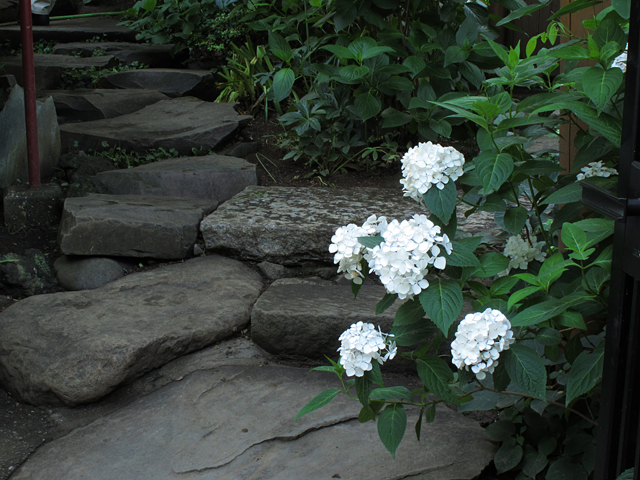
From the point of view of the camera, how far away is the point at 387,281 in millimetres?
1051

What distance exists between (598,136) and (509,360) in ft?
1.91

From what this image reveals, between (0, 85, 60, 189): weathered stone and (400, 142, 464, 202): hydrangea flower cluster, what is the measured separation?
8.26 feet

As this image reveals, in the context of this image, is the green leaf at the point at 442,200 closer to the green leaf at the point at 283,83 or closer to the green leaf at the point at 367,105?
the green leaf at the point at 367,105

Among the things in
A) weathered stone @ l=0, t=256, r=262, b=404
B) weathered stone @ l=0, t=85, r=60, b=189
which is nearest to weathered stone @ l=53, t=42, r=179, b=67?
weathered stone @ l=0, t=85, r=60, b=189

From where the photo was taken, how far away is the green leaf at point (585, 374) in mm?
1093

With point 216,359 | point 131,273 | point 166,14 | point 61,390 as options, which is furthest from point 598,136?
point 166,14

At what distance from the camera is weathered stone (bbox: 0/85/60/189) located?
9.71 feet

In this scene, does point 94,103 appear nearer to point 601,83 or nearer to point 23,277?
point 23,277

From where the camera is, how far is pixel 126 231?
2518mm

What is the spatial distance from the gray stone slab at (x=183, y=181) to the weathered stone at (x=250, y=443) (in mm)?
1402

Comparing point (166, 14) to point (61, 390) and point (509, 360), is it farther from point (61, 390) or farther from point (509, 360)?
point (509, 360)

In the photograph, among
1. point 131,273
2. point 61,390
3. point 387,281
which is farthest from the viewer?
point 131,273

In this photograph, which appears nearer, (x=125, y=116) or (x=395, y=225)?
(x=395, y=225)

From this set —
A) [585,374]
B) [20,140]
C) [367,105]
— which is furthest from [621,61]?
[20,140]
